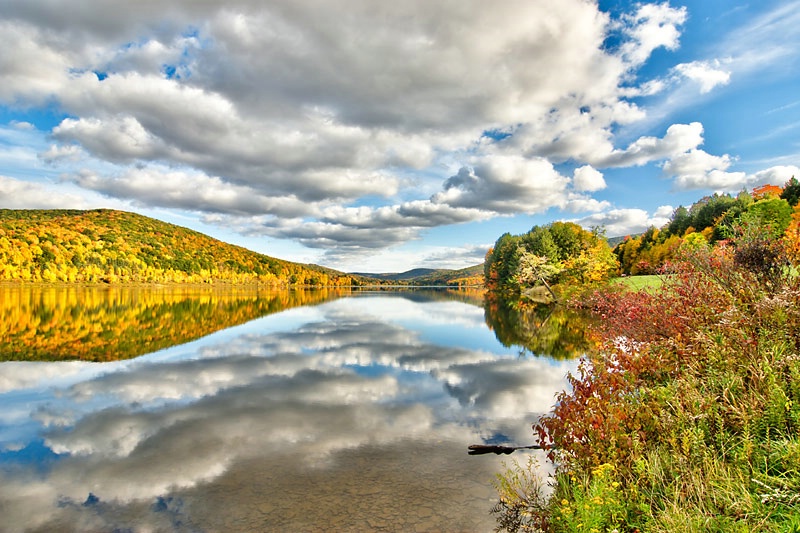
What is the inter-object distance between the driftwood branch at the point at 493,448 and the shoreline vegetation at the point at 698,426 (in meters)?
0.87

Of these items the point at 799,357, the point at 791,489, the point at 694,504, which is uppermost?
the point at 799,357

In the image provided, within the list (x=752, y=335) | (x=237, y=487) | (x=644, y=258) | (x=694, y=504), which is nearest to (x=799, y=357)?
(x=752, y=335)

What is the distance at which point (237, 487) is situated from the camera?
8211 mm

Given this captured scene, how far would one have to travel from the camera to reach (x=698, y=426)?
6.52m

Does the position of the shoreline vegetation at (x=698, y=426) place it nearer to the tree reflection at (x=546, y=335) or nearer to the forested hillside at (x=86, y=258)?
the tree reflection at (x=546, y=335)

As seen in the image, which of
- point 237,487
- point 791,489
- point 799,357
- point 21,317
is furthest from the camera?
point 21,317

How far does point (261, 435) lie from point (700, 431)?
33.7 ft

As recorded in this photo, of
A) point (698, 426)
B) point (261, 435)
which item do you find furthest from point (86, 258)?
point (698, 426)

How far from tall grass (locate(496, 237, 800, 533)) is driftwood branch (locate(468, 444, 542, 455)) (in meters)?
0.98

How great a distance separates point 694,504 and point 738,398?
2850mm

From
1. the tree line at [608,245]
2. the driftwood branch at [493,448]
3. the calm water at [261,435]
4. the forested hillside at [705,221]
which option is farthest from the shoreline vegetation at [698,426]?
the tree line at [608,245]

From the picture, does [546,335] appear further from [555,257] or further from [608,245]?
[608,245]

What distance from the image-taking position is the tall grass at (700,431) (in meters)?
5.13

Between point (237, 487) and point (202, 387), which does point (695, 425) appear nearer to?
point (237, 487)
